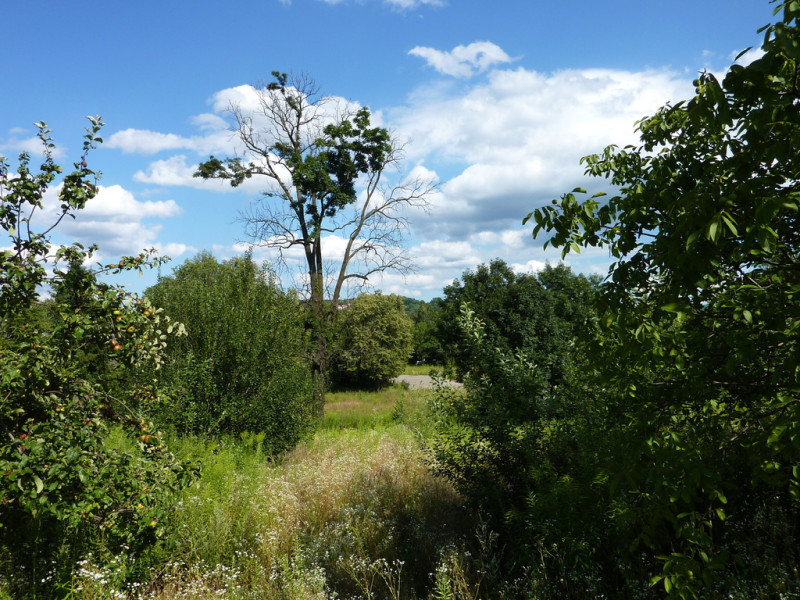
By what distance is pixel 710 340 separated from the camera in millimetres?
3254

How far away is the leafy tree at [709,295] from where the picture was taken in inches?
93.4


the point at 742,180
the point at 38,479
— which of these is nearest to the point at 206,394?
the point at 38,479

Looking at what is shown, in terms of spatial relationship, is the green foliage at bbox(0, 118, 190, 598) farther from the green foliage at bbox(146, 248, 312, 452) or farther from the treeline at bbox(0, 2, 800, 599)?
the green foliage at bbox(146, 248, 312, 452)

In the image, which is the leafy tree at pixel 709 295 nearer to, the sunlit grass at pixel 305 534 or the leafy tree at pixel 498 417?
the leafy tree at pixel 498 417

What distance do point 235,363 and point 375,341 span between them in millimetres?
22726

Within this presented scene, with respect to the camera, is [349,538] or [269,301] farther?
[269,301]

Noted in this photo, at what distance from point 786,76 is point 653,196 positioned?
0.87 metres

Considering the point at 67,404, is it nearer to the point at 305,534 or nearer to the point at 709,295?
the point at 305,534

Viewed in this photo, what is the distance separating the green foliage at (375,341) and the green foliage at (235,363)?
20.8 metres

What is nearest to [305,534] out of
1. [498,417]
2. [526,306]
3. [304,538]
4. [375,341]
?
[304,538]

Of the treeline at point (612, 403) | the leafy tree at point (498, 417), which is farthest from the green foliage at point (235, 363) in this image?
the leafy tree at point (498, 417)

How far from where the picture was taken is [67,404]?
439cm

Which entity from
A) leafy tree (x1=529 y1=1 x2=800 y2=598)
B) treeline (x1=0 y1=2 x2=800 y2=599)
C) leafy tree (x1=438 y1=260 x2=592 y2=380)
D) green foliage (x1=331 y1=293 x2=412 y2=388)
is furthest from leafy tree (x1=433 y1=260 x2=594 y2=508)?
green foliage (x1=331 y1=293 x2=412 y2=388)

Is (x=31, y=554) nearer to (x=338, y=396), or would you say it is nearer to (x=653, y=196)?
(x=653, y=196)
